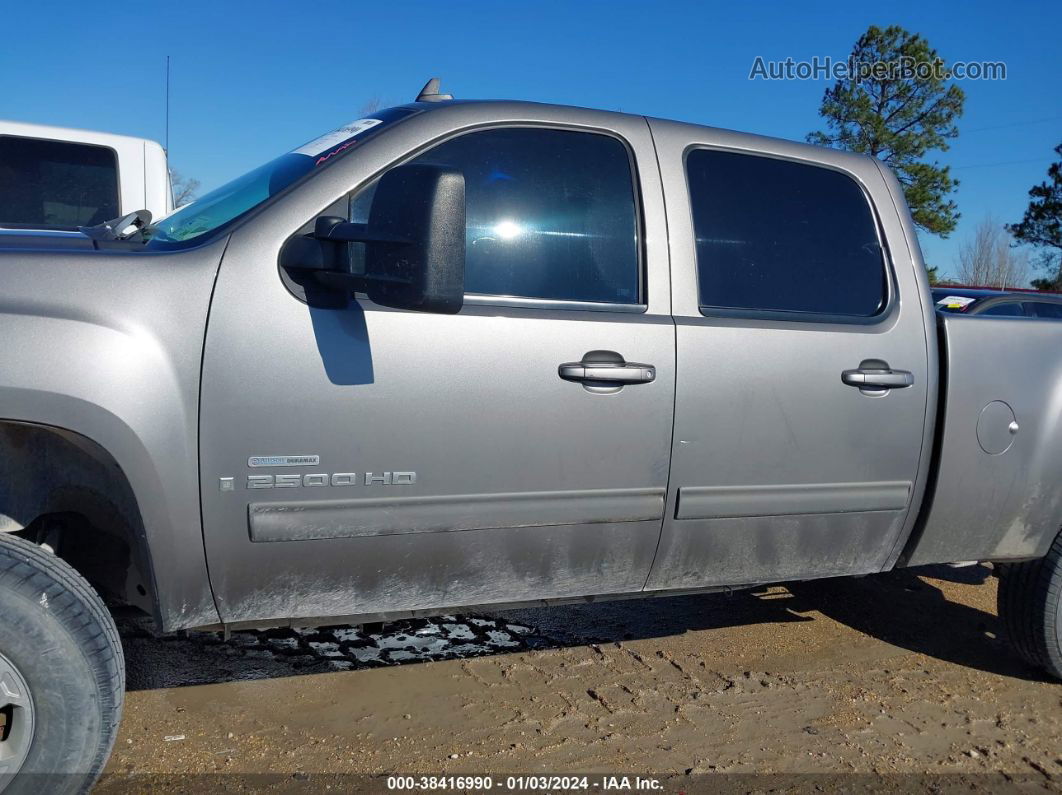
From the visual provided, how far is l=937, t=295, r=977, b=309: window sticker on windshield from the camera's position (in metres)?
6.70

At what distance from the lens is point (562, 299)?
2.55 meters

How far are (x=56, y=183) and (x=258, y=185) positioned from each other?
3571 mm

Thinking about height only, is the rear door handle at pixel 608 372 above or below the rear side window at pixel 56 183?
below

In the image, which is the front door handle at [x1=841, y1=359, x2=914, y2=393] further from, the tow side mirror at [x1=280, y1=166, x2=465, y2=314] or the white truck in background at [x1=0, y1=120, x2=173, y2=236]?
the white truck in background at [x1=0, y1=120, x2=173, y2=236]

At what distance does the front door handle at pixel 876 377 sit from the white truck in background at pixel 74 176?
4455 millimetres

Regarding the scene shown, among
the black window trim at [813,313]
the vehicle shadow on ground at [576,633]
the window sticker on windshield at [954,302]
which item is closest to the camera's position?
the black window trim at [813,313]

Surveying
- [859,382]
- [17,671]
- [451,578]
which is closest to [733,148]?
[859,382]

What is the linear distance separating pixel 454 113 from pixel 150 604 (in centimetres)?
152

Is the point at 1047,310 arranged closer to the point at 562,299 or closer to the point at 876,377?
the point at 876,377

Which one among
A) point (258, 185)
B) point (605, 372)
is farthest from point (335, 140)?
point (605, 372)

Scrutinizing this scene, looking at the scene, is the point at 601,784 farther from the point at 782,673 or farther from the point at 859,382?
the point at 859,382

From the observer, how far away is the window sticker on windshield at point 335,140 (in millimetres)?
2559

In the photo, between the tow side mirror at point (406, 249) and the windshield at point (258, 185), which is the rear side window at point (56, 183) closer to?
the windshield at point (258, 185)

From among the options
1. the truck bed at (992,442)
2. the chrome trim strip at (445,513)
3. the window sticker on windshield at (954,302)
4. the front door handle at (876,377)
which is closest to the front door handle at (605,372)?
the chrome trim strip at (445,513)
